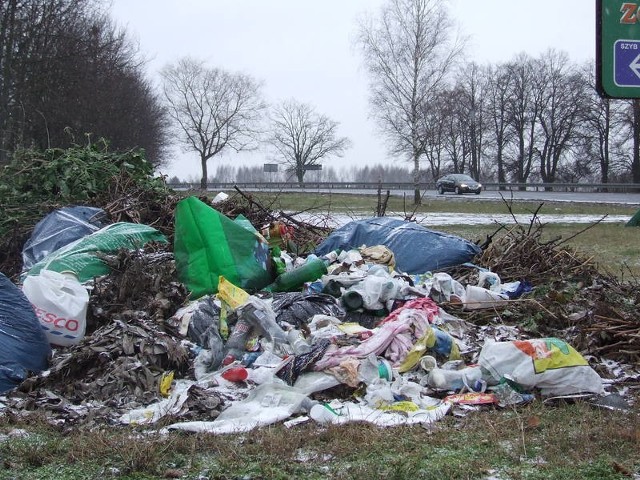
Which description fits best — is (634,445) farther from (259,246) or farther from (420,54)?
(420,54)

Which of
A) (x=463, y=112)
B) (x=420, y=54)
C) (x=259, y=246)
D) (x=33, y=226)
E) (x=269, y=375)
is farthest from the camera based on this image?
(x=463, y=112)

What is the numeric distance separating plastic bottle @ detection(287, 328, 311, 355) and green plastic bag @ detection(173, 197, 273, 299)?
1.25m

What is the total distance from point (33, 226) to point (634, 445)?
22.2 ft

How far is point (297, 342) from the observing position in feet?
16.6

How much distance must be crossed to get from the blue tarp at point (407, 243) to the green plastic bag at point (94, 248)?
1987 millimetres

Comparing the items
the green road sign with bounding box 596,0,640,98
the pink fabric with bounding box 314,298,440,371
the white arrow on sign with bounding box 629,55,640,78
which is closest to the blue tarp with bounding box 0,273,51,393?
the pink fabric with bounding box 314,298,440,371

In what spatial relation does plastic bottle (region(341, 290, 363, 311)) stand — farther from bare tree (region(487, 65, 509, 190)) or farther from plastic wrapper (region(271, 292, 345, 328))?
bare tree (region(487, 65, 509, 190))

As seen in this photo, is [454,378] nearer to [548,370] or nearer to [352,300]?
[548,370]

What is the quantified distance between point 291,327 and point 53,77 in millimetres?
21703

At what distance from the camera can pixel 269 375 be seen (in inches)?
184

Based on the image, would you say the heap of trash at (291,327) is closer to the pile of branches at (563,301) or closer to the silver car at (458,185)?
the pile of branches at (563,301)

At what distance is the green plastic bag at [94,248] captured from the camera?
6273 millimetres

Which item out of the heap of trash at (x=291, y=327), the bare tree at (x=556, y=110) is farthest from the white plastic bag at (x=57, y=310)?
the bare tree at (x=556, y=110)

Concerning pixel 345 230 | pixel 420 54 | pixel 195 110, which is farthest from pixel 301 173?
pixel 345 230
